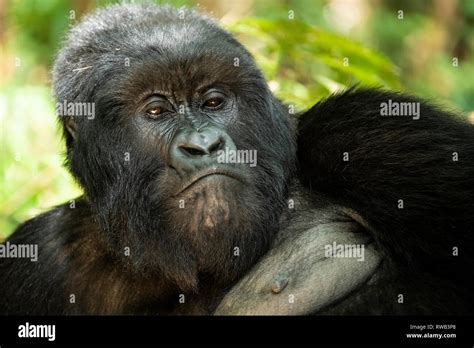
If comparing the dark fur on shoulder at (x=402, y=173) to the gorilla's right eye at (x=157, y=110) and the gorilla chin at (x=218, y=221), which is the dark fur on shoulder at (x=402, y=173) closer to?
the gorilla chin at (x=218, y=221)

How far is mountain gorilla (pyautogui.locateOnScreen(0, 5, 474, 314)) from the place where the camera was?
4.12 metres

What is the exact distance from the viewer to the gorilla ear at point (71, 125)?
4.70 meters

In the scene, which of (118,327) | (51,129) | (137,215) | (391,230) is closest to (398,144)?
(391,230)

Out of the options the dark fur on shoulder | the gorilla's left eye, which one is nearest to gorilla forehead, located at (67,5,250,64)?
the gorilla's left eye

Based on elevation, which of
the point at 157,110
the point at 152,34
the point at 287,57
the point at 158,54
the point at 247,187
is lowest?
the point at 247,187

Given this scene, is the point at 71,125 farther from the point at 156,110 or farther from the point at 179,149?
the point at 179,149

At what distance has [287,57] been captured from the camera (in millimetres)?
7539

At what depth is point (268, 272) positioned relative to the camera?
4.39 meters

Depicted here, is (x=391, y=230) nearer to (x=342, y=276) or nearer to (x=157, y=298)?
(x=342, y=276)

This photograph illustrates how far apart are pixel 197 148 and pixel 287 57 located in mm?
3699

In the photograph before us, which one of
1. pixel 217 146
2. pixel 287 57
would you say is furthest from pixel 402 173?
pixel 287 57

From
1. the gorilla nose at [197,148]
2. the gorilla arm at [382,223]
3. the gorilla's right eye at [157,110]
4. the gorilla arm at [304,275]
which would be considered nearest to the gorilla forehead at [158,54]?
the gorilla's right eye at [157,110]

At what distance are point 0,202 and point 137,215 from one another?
3.19m

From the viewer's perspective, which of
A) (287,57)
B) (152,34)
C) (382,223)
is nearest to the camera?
(382,223)
